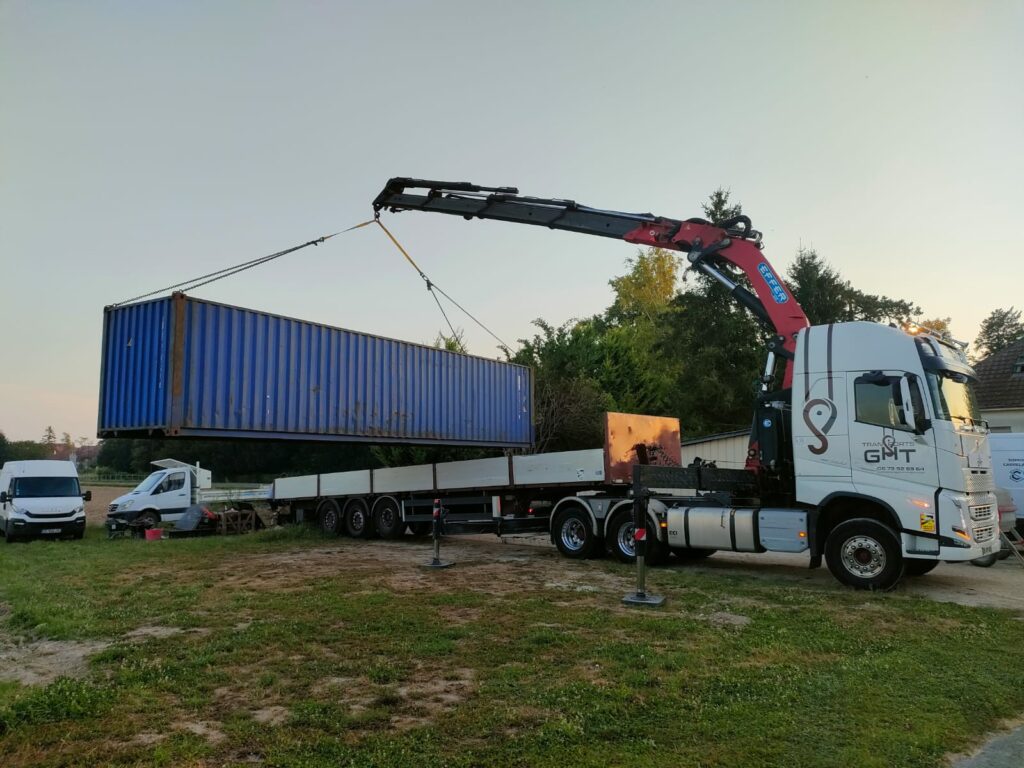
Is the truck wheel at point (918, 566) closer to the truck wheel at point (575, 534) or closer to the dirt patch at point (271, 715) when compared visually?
the truck wheel at point (575, 534)

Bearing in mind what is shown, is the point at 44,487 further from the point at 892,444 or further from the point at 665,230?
the point at 892,444

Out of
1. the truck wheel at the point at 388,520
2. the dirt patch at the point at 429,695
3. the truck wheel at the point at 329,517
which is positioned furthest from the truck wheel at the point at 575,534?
the truck wheel at the point at 329,517

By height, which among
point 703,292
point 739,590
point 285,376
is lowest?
point 739,590

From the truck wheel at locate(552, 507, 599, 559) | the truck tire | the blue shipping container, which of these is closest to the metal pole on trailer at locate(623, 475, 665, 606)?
the truck tire

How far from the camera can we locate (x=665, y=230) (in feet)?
40.5

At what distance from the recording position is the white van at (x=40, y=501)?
17281 mm

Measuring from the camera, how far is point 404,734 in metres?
3.94

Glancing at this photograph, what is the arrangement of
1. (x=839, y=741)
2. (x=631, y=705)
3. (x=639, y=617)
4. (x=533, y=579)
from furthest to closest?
1. (x=533, y=579)
2. (x=639, y=617)
3. (x=631, y=705)
4. (x=839, y=741)

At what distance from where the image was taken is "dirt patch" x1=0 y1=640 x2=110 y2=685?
5355 mm

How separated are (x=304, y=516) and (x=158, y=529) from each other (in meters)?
4.07

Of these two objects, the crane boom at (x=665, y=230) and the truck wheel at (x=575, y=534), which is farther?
the truck wheel at (x=575, y=534)

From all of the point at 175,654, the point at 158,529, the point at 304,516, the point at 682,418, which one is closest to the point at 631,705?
the point at 175,654

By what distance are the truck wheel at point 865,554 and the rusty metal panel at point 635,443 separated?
3351mm

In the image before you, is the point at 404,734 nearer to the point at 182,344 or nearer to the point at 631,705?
the point at 631,705
